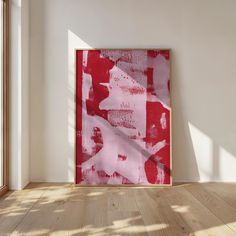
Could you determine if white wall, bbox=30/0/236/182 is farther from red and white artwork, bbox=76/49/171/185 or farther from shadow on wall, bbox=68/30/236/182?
red and white artwork, bbox=76/49/171/185

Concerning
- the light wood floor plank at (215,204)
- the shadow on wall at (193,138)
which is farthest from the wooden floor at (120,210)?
the shadow on wall at (193,138)

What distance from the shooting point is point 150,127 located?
3.74 metres

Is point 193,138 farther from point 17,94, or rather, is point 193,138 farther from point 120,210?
point 17,94

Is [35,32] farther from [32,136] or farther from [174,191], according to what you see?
[174,191]

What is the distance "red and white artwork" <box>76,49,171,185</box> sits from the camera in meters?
3.72

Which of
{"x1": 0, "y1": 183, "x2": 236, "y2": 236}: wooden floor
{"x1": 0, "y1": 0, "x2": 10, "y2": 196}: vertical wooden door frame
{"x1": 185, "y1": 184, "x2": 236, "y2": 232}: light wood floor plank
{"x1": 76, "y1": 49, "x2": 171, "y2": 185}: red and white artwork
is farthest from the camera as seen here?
{"x1": 76, "y1": 49, "x2": 171, "y2": 185}: red and white artwork

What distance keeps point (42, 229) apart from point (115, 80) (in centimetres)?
189

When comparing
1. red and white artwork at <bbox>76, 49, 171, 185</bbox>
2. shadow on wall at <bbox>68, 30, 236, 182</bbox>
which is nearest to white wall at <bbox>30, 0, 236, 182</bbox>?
shadow on wall at <bbox>68, 30, 236, 182</bbox>

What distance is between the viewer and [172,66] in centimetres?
380

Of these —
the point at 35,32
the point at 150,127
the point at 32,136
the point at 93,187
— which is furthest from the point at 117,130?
the point at 35,32

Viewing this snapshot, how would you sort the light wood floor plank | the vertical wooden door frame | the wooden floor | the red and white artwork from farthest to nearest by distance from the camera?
the red and white artwork → the vertical wooden door frame → the light wood floor plank → the wooden floor

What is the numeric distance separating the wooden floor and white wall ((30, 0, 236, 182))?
339mm

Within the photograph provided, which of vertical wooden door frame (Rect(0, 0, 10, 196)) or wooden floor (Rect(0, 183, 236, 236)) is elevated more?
vertical wooden door frame (Rect(0, 0, 10, 196))

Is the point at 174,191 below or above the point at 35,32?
below
